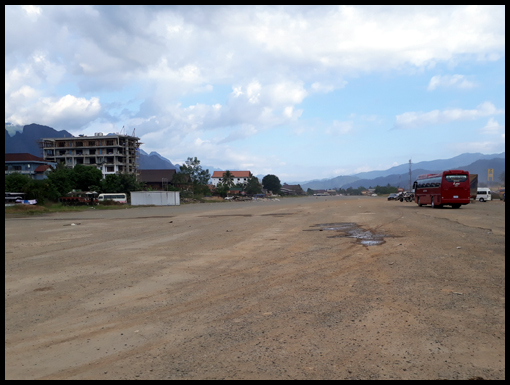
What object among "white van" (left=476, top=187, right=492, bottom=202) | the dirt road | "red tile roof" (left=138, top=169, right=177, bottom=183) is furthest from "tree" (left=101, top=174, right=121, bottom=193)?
the dirt road

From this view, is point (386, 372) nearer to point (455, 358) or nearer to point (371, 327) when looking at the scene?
point (455, 358)

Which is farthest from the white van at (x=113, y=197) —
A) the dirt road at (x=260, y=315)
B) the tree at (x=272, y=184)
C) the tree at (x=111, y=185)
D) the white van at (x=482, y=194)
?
the tree at (x=272, y=184)

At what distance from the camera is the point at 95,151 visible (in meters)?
105

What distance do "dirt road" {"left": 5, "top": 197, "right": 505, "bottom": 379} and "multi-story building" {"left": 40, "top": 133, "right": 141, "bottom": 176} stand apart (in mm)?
99579

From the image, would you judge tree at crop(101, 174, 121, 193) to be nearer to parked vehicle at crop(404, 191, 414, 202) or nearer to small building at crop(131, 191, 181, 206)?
small building at crop(131, 191, 181, 206)

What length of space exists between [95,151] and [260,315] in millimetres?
109938

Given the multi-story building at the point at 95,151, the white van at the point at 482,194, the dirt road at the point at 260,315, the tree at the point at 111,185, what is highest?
the multi-story building at the point at 95,151

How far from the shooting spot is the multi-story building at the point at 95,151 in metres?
103

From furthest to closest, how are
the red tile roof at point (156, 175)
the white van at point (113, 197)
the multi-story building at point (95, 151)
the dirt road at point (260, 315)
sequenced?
the red tile roof at point (156, 175) < the multi-story building at point (95, 151) < the white van at point (113, 197) < the dirt road at point (260, 315)

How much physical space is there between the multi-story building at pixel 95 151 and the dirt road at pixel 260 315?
99579 millimetres

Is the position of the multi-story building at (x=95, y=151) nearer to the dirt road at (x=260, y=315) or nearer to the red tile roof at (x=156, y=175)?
the red tile roof at (x=156, y=175)

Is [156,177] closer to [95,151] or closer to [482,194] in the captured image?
[95,151]

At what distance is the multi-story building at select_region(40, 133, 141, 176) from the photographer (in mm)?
103438

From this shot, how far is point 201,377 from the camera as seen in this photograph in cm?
348
